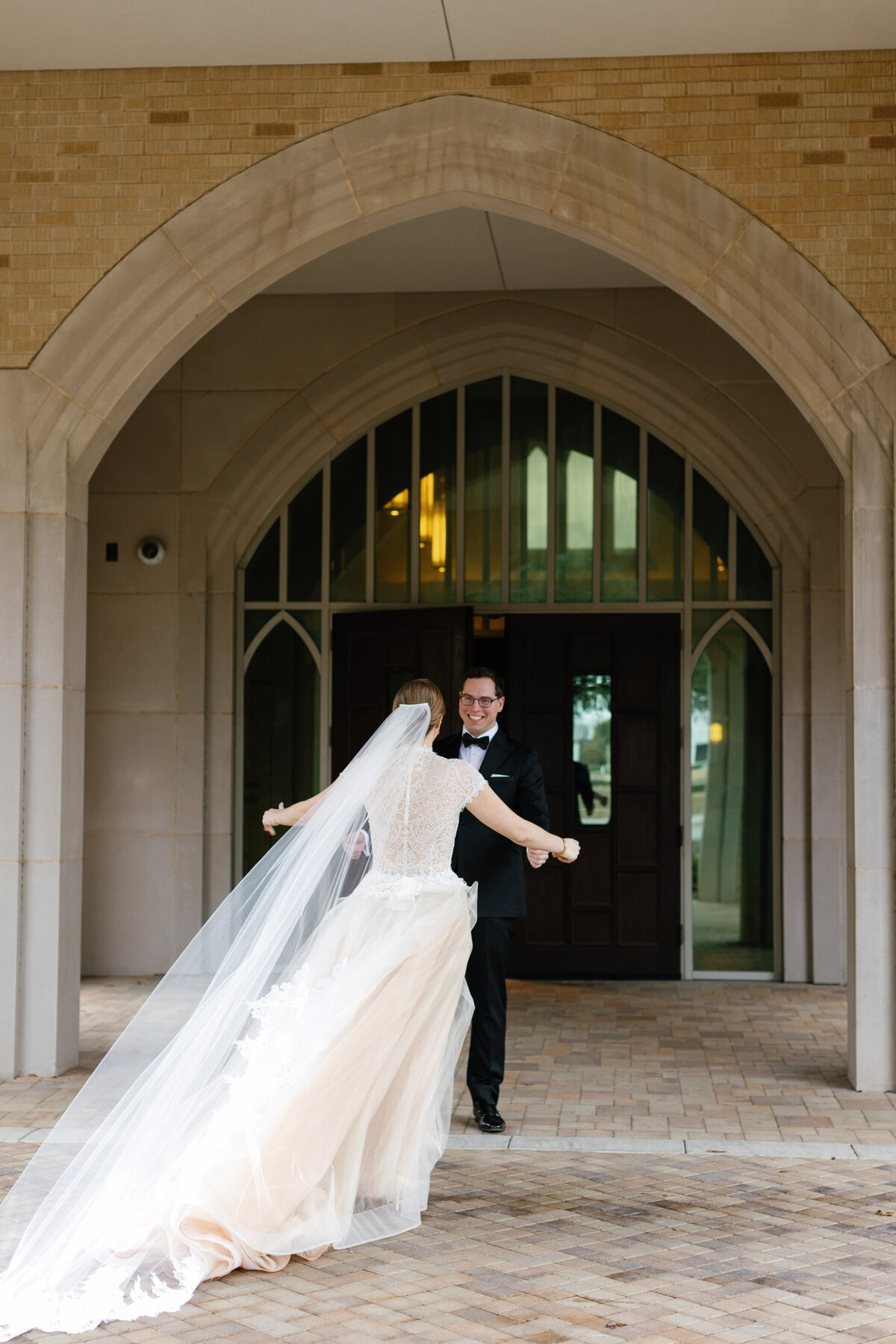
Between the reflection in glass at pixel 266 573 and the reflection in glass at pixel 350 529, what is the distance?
1.37ft

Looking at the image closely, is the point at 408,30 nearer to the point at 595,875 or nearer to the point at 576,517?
the point at 576,517

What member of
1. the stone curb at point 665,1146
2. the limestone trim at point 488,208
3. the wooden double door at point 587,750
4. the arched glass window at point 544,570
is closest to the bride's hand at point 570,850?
the stone curb at point 665,1146

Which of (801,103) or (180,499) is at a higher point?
(801,103)

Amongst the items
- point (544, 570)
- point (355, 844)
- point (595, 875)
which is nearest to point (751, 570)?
point (544, 570)

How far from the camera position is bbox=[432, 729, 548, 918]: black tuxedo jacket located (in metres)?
5.64

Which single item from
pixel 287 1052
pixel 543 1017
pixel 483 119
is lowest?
pixel 543 1017

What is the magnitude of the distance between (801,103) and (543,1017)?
205 inches

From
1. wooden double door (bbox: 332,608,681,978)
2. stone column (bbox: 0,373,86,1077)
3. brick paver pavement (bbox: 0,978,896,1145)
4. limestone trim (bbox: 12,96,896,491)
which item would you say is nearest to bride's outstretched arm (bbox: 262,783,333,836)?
brick paver pavement (bbox: 0,978,896,1145)

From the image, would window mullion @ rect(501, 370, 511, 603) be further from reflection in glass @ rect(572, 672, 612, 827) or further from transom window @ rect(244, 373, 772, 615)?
reflection in glass @ rect(572, 672, 612, 827)

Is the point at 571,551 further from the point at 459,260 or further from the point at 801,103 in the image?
the point at 801,103

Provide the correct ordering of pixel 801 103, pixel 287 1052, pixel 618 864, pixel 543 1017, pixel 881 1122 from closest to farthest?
1. pixel 287 1052
2. pixel 881 1122
3. pixel 801 103
4. pixel 543 1017
5. pixel 618 864

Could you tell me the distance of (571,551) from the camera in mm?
9859

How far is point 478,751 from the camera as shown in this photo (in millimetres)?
5949

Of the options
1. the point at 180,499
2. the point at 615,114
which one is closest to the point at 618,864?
the point at 180,499
